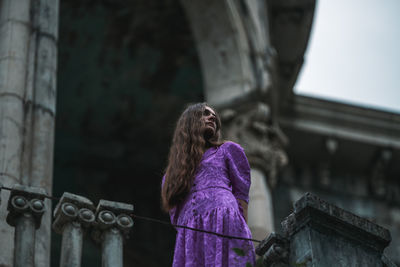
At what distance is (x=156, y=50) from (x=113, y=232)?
665cm

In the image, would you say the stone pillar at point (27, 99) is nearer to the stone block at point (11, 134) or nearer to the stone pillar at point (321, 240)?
the stone block at point (11, 134)

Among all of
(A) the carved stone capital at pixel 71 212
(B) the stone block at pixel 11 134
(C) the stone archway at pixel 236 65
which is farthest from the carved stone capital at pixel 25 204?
(C) the stone archway at pixel 236 65

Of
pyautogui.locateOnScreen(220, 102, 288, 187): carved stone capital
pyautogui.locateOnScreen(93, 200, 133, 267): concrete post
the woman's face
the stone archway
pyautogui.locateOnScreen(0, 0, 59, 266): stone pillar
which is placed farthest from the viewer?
the stone archway

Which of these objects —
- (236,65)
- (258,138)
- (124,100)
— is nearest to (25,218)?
(258,138)

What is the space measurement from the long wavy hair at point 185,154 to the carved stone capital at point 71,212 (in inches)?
19.6

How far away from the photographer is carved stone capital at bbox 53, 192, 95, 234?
18.4ft

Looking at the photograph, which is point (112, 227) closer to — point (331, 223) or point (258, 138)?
point (331, 223)

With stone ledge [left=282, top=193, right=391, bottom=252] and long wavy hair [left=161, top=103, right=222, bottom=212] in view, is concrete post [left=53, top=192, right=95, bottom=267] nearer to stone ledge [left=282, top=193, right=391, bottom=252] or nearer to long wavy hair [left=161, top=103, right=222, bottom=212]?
long wavy hair [left=161, top=103, right=222, bottom=212]

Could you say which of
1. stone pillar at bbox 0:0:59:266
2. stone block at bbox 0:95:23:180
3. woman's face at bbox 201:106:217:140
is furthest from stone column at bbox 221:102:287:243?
woman's face at bbox 201:106:217:140

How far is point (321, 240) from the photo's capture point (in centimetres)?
525

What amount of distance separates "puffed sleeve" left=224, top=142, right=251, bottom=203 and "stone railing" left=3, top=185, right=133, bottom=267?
2.15 ft

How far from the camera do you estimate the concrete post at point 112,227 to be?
5.59m

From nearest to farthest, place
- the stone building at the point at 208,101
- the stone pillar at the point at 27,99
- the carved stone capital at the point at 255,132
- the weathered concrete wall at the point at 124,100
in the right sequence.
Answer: the stone pillar at the point at 27,99 → the carved stone capital at the point at 255,132 → the stone building at the point at 208,101 → the weathered concrete wall at the point at 124,100

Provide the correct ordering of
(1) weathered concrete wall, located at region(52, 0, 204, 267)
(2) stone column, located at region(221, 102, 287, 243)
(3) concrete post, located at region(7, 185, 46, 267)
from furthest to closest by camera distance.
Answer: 1. (1) weathered concrete wall, located at region(52, 0, 204, 267)
2. (2) stone column, located at region(221, 102, 287, 243)
3. (3) concrete post, located at region(7, 185, 46, 267)
